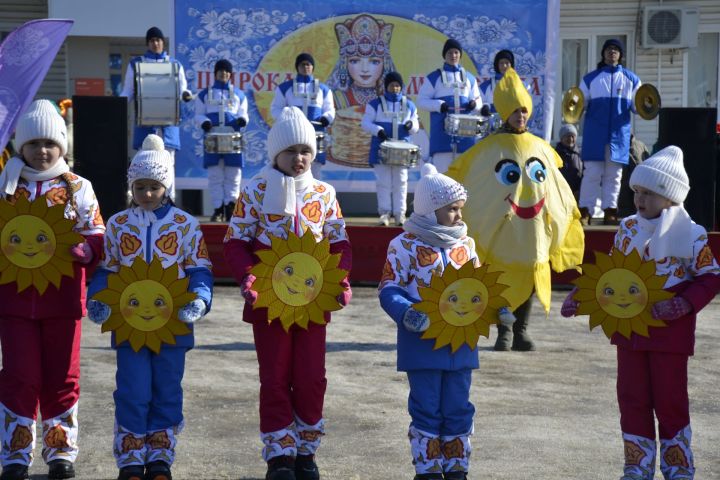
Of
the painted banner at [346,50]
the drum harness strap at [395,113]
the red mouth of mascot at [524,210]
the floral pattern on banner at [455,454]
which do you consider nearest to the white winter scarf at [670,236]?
the floral pattern on banner at [455,454]

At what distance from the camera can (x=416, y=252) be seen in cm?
562

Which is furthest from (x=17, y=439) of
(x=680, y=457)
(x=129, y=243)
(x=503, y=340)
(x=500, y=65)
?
(x=500, y=65)

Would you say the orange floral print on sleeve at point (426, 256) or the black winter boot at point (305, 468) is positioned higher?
the orange floral print on sleeve at point (426, 256)

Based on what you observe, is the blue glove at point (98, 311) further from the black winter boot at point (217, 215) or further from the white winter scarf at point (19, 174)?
the black winter boot at point (217, 215)

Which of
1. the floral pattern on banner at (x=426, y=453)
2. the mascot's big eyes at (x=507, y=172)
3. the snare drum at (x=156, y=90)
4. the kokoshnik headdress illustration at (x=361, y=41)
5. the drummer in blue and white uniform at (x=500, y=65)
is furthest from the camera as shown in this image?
the kokoshnik headdress illustration at (x=361, y=41)

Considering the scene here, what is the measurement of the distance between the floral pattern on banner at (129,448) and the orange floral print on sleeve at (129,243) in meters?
0.76

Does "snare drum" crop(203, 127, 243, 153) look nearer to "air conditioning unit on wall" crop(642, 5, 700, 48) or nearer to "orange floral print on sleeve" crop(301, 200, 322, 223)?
"air conditioning unit on wall" crop(642, 5, 700, 48)

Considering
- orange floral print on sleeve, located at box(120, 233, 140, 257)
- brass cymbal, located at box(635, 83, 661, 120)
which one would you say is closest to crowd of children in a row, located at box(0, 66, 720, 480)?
orange floral print on sleeve, located at box(120, 233, 140, 257)

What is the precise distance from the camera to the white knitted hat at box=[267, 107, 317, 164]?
5.83 m

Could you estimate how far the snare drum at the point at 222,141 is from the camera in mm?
14320

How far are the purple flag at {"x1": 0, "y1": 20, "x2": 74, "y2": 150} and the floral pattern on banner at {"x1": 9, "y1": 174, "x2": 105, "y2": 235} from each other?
5642 millimetres

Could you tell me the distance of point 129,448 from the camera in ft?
18.2

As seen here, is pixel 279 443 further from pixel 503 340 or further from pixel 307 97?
pixel 307 97

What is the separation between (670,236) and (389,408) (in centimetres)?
246
